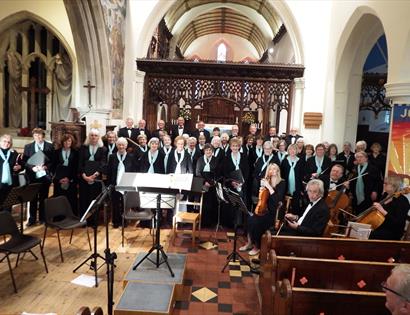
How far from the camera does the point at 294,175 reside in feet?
20.6

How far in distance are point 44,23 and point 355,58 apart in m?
8.21

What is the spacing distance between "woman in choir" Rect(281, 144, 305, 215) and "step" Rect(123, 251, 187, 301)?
8.62ft

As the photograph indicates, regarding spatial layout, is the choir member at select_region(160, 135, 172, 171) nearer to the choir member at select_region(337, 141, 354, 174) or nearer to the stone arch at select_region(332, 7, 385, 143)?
the choir member at select_region(337, 141, 354, 174)

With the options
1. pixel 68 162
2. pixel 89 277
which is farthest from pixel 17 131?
pixel 89 277

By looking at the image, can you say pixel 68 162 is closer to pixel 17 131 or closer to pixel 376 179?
pixel 376 179

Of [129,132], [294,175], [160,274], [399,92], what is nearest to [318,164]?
[294,175]

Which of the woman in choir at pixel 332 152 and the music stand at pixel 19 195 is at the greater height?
Answer: the woman in choir at pixel 332 152

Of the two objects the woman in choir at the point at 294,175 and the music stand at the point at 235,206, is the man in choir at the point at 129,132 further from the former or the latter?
the music stand at the point at 235,206

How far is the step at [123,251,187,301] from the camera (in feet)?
12.9

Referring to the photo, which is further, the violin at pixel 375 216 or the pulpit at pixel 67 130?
the pulpit at pixel 67 130

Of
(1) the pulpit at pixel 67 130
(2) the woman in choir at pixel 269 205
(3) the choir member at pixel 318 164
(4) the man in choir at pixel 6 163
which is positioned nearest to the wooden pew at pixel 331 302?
(2) the woman in choir at pixel 269 205

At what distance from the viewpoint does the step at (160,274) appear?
3.92 meters

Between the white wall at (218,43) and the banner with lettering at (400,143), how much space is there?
784 inches

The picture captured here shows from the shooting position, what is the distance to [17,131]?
10.5 metres
